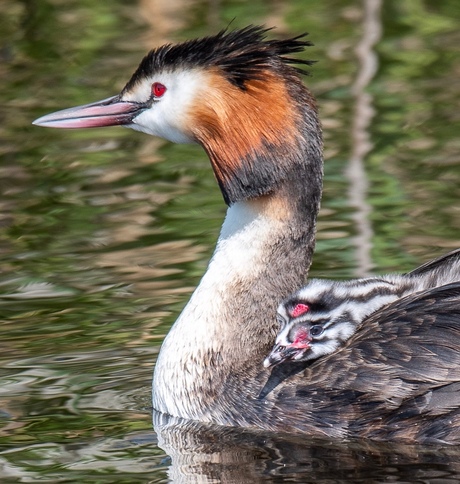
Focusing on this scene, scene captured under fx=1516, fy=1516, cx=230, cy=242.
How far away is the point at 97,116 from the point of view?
7.91 metres

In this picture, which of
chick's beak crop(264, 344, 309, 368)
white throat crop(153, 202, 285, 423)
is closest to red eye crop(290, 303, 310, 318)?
chick's beak crop(264, 344, 309, 368)

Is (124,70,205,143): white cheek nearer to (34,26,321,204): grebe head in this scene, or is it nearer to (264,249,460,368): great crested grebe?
(34,26,321,204): grebe head

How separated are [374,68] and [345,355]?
768 cm

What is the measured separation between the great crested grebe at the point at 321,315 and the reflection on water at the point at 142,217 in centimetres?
43

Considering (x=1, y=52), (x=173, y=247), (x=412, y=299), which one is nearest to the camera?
(x=412, y=299)

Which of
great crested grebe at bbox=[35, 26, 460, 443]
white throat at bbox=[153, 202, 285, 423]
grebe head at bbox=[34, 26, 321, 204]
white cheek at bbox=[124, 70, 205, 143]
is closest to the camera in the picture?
great crested grebe at bbox=[35, 26, 460, 443]

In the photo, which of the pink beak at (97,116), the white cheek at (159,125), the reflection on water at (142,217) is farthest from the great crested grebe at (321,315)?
the pink beak at (97,116)

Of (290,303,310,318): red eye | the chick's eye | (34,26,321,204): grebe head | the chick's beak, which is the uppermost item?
(34,26,321,204): grebe head

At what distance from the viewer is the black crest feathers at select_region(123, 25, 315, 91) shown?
737 cm

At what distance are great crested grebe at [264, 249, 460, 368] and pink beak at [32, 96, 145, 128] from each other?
138 centimetres

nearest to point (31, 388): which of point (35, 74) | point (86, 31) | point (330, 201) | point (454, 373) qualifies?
point (454, 373)

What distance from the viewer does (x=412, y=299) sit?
7.08 meters

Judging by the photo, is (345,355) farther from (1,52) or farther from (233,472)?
(1,52)

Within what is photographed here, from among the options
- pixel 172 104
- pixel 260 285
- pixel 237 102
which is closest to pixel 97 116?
pixel 172 104
